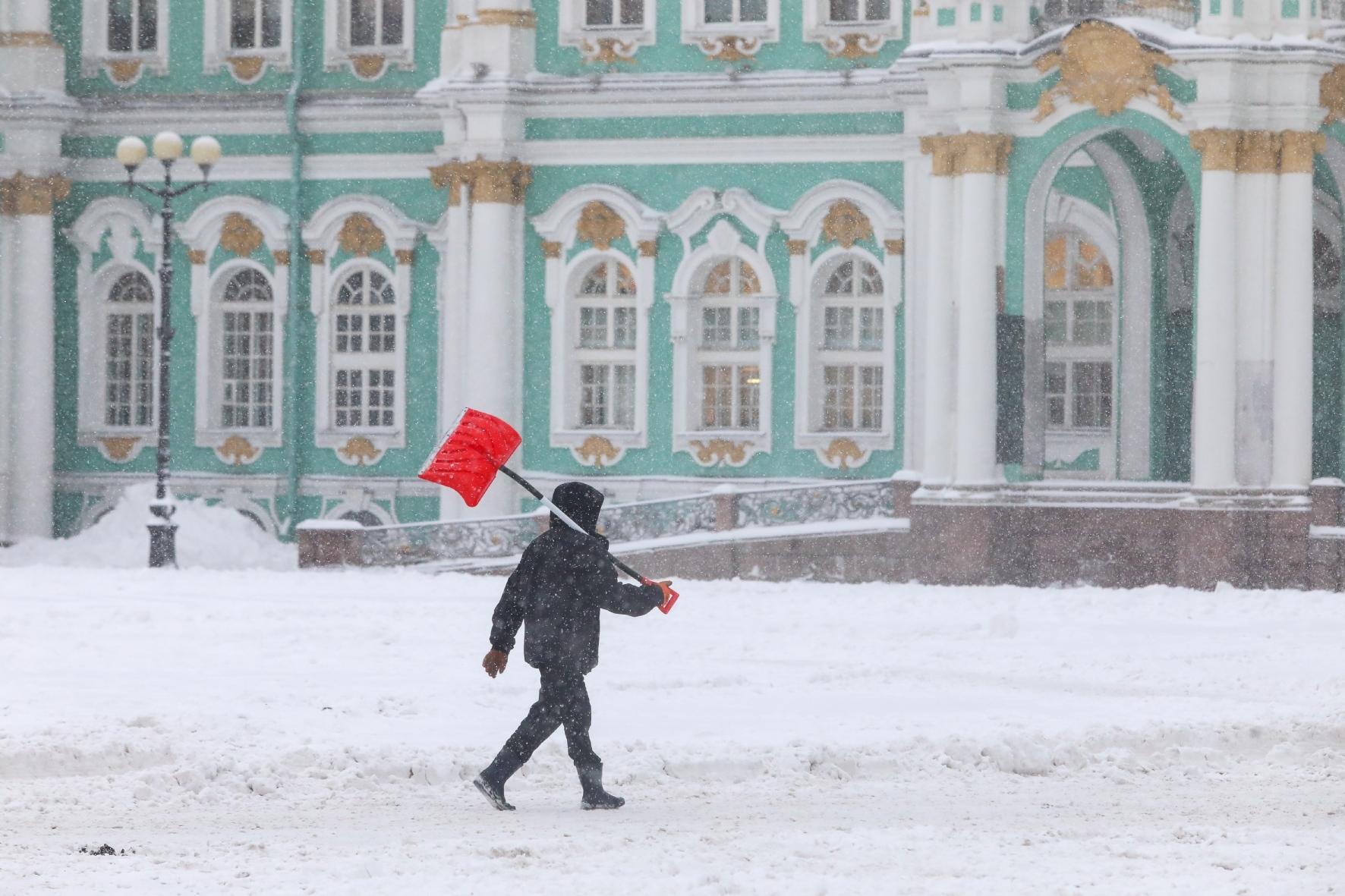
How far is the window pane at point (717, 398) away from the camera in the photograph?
26.8 meters

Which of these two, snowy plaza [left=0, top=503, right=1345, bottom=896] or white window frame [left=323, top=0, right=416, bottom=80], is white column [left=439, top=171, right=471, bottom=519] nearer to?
white window frame [left=323, top=0, right=416, bottom=80]

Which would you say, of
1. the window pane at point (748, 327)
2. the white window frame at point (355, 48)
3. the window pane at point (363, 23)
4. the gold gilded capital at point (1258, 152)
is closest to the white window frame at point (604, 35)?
the white window frame at point (355, 48)

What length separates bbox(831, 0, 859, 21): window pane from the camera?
2597cm

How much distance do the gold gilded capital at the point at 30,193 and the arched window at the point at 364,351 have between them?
360cm

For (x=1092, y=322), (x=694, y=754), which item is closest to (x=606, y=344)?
(x=1092, y=322)

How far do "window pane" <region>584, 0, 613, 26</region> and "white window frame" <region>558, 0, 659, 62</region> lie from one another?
0.54 ft

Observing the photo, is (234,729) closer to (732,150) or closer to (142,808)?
(142,808)

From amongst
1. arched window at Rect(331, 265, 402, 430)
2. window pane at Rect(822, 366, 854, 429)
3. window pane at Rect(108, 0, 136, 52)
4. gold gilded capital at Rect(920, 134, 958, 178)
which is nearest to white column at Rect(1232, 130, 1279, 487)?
gold gilded capital at Rect(920, 134, 958, 178)

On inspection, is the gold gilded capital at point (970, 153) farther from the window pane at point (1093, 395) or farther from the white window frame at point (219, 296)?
the white window frame at point (219, 296)

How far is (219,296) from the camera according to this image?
2867cm

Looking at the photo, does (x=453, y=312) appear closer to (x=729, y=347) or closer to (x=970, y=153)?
(x=729, y=347)

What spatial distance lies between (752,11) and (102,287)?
8885 mm

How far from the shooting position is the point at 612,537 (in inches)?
947

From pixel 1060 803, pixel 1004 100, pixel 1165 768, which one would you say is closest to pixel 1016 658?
pixel 1165 768
